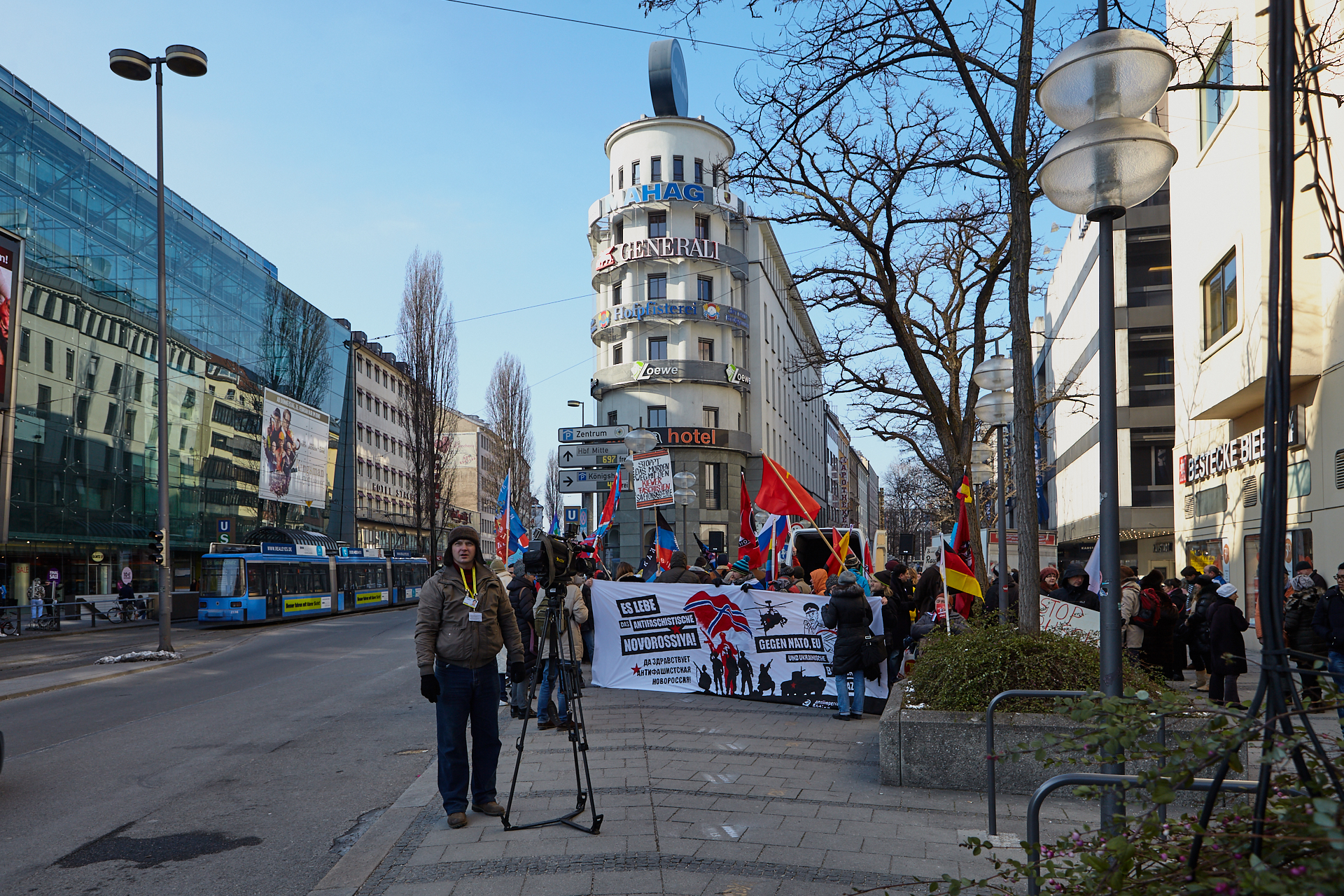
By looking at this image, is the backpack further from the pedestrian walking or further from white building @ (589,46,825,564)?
white building @ (589,46,825,564)

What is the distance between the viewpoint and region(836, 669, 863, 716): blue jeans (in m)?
10.7

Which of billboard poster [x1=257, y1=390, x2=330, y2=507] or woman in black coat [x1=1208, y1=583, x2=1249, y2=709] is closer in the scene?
woman in black coat [x1=1208, y1=583, x2=1249, y2=709]

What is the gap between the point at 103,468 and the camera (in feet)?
125

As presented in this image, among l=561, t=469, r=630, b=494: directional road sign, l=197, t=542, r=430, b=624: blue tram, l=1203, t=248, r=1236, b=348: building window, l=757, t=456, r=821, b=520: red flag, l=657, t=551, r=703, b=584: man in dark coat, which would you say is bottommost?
l=197, t=542, r=430, b=624: blue tram

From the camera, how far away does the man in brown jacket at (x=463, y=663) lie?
634 centimetres

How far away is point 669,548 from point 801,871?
1390cm

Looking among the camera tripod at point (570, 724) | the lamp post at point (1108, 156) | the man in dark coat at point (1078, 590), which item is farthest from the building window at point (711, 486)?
the lamp post at point (1108, 156)

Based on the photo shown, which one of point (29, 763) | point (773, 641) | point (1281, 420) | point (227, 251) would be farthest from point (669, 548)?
point (227, 251)

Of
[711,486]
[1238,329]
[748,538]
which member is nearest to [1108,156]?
[748,538]

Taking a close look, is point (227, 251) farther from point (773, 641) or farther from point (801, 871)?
point (801, 871)

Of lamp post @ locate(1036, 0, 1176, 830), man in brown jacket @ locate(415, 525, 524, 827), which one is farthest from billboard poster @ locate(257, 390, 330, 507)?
lamp post @ locate(1036, 0, 1176, 830)

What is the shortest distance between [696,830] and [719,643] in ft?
21.7

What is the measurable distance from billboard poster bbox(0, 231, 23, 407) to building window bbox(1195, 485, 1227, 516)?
27986 mm

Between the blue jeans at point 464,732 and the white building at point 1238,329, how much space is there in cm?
1270
